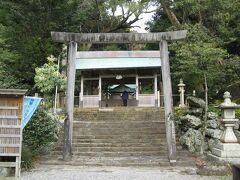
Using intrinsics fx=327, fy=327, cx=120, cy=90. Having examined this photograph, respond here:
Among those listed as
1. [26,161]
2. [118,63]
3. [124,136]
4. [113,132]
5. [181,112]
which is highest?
[118,63]

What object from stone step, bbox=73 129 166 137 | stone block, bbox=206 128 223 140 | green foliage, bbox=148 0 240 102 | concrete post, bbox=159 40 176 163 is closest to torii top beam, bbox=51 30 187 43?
concrete post, bbox=159 40 176 163

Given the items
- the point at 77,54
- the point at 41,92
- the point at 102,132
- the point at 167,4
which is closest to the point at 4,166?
the point at 77,54

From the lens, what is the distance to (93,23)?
27359mm

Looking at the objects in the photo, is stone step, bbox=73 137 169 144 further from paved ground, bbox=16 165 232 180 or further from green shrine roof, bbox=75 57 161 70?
green shrine roof, bbox=75 57 161 70

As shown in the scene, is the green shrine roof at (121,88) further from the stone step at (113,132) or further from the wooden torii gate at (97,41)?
the wooden torii gate at (97,41)

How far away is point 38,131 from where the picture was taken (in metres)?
11.2

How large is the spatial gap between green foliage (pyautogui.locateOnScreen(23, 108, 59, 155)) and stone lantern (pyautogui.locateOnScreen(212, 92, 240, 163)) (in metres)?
5.78

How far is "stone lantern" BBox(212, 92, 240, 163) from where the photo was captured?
10.4m

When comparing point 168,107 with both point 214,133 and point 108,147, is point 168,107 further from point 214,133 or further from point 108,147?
point 108,147

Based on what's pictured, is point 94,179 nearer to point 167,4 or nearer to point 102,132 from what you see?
point 102,132

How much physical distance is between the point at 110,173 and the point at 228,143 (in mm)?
4116

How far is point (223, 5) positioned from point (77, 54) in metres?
9.96

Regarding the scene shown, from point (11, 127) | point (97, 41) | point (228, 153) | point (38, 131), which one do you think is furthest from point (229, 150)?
point (11, 127)

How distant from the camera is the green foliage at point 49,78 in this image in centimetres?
1909
